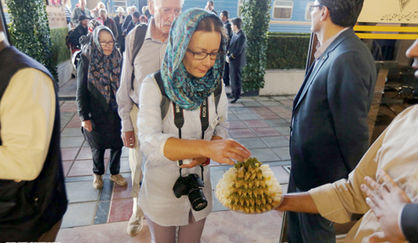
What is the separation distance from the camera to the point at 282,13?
546 inches

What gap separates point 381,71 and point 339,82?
43.7 inches

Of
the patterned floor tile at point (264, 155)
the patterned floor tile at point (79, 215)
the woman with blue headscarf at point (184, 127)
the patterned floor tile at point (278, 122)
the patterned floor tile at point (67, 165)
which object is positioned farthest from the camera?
the patterned floor tile at point (278, 122)

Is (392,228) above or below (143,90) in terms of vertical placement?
→ below

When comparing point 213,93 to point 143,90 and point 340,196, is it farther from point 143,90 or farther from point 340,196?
point 340,196

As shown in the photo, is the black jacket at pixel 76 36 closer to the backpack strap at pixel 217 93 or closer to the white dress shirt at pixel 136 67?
the white dress shirt at pixel 136 67

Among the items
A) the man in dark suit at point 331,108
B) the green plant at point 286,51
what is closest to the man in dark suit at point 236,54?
the green plant at point 286,51

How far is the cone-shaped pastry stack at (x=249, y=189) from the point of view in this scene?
4.01 ft

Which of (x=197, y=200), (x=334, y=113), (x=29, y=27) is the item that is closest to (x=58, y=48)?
(x=29, y=27)

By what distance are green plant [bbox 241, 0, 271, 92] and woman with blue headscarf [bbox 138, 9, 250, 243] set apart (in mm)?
6889

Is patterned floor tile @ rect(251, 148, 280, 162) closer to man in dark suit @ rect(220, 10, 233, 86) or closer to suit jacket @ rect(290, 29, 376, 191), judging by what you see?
suit jacket @ rect(290, 29, 376, 191)

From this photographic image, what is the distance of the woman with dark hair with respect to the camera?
9.86ft

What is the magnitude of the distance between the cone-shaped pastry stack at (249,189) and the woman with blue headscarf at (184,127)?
3.9 inches

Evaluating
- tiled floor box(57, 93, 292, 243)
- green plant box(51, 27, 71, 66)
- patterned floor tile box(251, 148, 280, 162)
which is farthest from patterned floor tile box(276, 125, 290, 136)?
green plant box(51, 27, 71, 66)

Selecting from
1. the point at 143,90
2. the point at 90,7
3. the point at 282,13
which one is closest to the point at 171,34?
the point at 143,90
